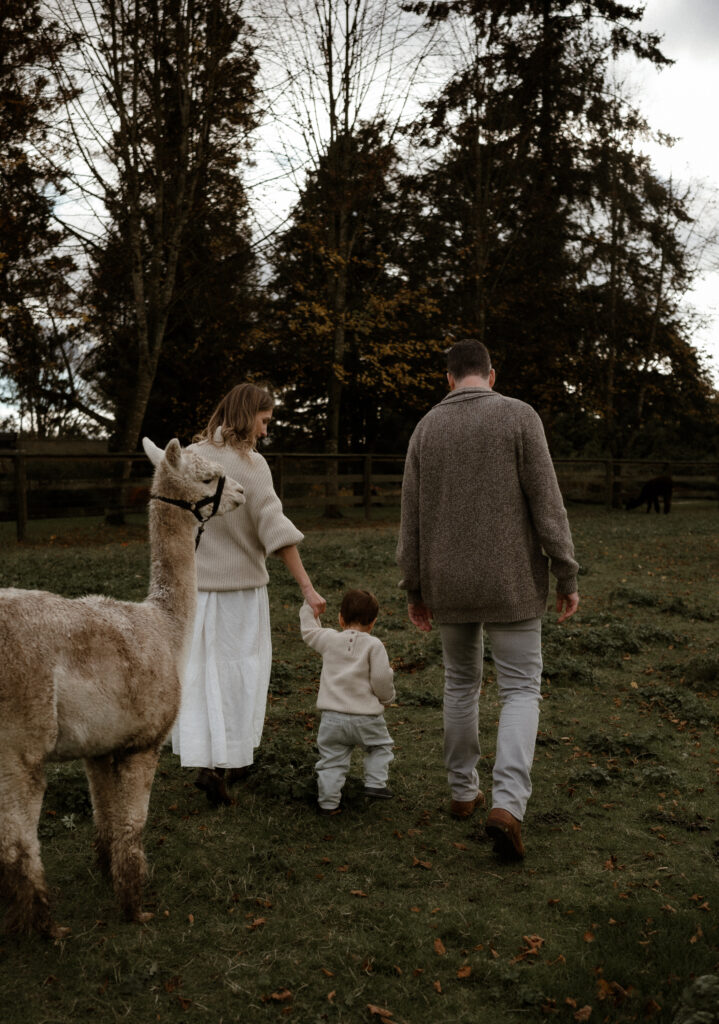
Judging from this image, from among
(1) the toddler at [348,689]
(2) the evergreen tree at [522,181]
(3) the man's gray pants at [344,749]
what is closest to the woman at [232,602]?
(1) the toddler at [348,689]

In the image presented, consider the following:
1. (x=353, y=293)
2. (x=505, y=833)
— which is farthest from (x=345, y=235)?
(x=505, y=833)

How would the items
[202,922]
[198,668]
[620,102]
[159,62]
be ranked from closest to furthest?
[202,922], [198,668], [159,62], [620,102]

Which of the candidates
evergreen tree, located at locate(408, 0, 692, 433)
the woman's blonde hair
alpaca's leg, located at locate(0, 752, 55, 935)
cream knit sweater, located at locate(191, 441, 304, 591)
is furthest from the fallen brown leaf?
evergreen tree, located at locate(408, 0, 692, 433)

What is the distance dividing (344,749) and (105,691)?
1.62 meters

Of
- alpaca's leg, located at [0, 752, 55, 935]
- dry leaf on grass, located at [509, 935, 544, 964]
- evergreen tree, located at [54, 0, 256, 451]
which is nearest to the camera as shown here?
alpaca's leg, located at [0, 752, 55, 935]

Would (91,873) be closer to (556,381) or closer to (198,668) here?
(198,668)

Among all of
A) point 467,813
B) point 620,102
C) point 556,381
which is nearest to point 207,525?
point 467,813

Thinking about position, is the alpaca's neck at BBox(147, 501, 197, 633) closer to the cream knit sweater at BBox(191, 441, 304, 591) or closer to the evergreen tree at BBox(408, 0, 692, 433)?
the cream knit sweater at BBox(191, 441, 304, 591)

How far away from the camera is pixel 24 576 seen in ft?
35.5

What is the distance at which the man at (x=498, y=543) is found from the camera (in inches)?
166

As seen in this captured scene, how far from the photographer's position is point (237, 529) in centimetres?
466

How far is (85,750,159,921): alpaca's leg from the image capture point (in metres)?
3.55

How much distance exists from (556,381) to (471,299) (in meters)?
4.54

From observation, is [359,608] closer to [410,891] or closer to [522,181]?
[410,891]
